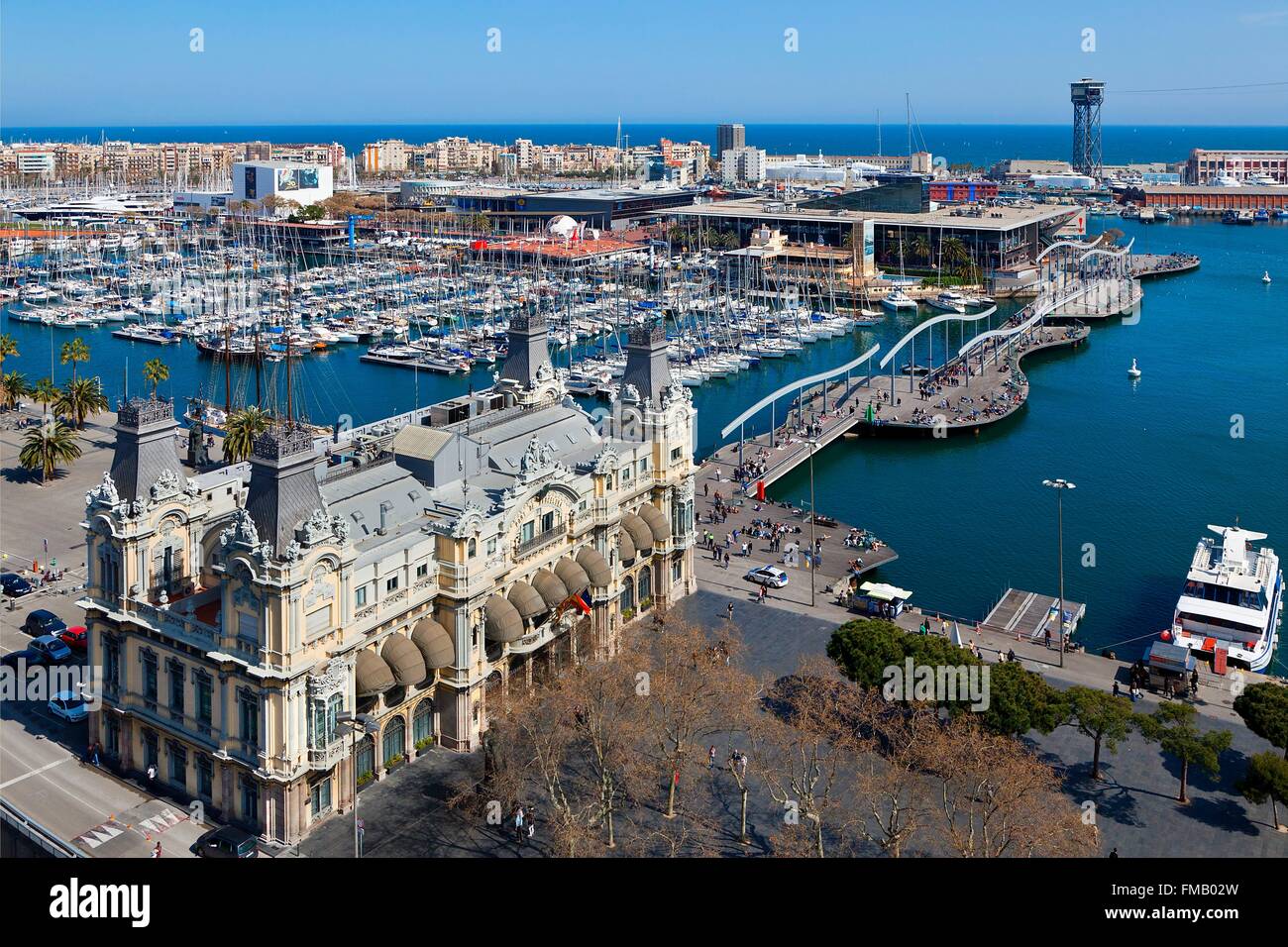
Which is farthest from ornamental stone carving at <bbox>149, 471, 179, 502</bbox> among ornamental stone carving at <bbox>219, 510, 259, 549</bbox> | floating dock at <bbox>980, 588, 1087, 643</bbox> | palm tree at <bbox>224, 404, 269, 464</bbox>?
floating dock at <bbox>980, 588, 1087, 643</bbox>

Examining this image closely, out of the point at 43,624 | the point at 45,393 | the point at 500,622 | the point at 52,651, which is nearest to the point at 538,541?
the point at 500,622

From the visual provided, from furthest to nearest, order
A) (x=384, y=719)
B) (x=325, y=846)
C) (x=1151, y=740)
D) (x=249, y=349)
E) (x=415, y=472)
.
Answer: (x=249, y=349) < (x=415, y=472) < (x=1151, y=740) < (x=384, y=719) < (x=325, y=846)

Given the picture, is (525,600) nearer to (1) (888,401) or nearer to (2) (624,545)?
(2) (624,545)

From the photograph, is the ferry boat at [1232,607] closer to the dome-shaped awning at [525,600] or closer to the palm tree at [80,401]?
the dome-shaped awning at [525,600]

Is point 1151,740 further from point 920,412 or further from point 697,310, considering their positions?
point 697,310

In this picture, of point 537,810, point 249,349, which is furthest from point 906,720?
point 249,349
